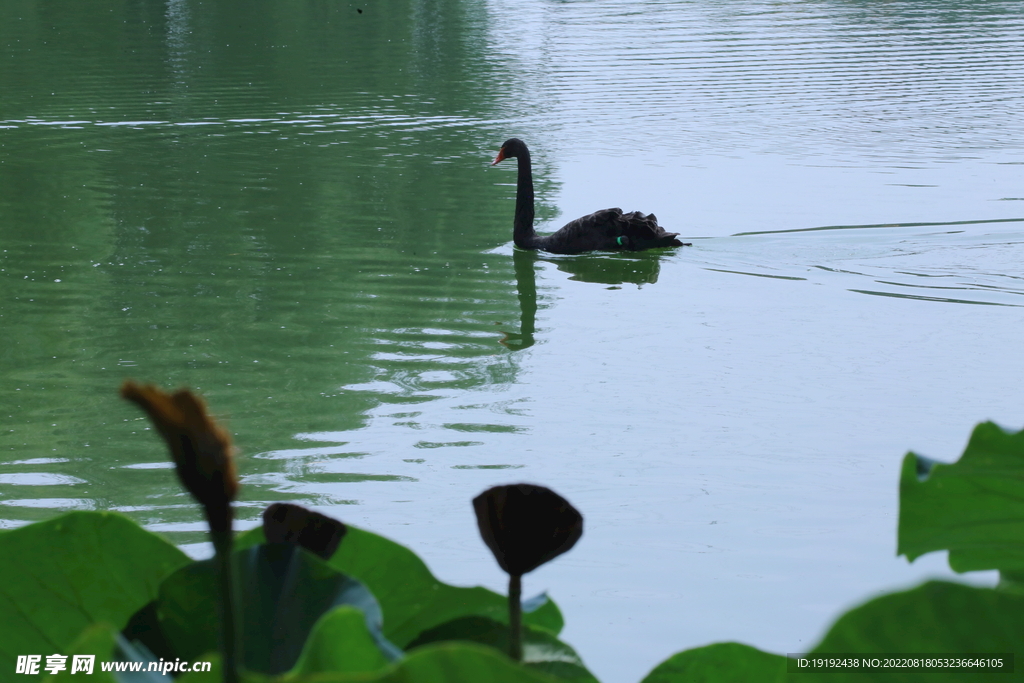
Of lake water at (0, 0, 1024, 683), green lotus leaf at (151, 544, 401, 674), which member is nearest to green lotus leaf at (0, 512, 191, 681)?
green lotus leaf at (151, 544, 401, 674)

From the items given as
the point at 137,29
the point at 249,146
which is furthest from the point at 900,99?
the point at 137,29

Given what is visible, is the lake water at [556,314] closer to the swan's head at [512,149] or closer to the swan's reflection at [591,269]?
the swan's reflection at [591,269]

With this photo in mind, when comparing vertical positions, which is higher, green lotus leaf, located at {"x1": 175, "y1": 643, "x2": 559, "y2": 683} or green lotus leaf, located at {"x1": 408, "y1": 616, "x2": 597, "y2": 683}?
green lotus leaf, located at {"x1": 175, "y1": 643, "x2": 559, "y2": 683}

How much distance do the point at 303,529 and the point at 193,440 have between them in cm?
49

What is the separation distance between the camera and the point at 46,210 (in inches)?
460

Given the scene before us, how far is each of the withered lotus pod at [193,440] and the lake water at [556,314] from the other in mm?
3345

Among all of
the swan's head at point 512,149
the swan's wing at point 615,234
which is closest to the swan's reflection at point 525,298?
the swan's wing at point 615,234

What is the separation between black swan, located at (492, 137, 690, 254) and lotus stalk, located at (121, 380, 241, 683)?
32.1ft

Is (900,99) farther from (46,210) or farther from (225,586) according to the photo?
(225,586)

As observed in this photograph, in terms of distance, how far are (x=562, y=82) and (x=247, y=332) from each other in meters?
14.5

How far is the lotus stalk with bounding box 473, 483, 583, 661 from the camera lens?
95 centimetres

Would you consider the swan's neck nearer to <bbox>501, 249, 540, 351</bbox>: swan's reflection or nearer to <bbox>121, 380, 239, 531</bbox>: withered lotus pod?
<bbox>501, 249, 540, 351</bbox>: swan's reflection

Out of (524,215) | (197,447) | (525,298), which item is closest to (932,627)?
(197,447)

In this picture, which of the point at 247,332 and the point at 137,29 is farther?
the point at 137,29
